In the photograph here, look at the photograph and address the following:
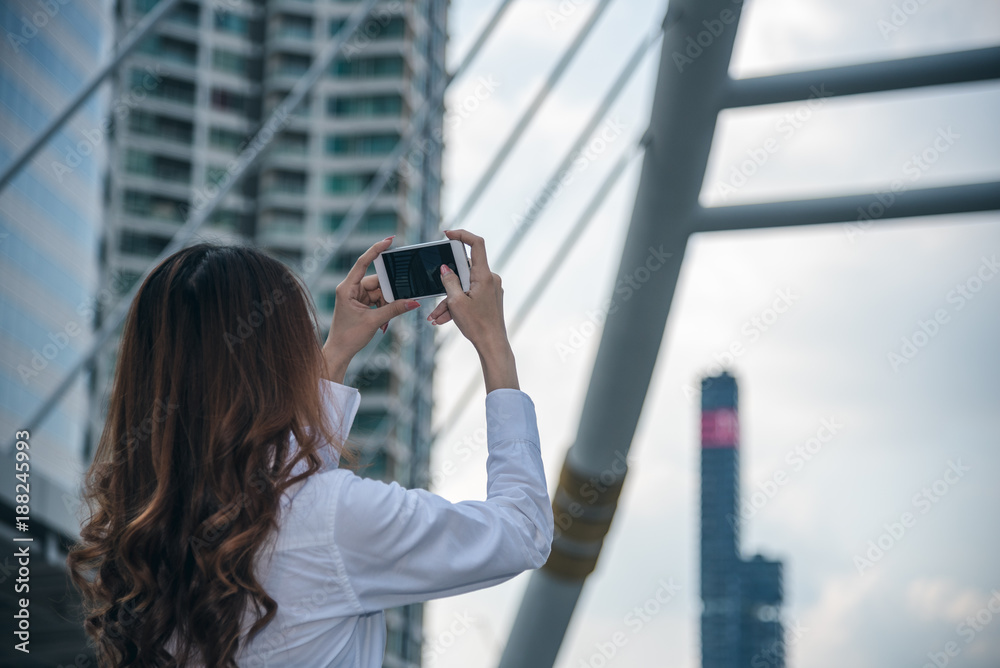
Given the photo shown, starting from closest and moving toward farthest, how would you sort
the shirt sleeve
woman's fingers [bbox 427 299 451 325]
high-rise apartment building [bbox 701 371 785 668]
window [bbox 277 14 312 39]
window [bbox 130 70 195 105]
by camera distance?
the shirt sleeve < woman's fingers [bbox 427 299 451 325] < window [bbox 130 70 195 105] < window [bbox 277 14 312 39] < high-rise apartment building [bbox 701 371 785 668]

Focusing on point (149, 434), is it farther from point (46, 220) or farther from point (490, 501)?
point (46, 220)

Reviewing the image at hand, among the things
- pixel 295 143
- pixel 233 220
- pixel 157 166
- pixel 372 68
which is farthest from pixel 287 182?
pixel 372 68

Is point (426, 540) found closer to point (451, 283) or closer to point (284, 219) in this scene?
point (451, 283)

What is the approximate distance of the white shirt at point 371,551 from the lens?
1.07 meters

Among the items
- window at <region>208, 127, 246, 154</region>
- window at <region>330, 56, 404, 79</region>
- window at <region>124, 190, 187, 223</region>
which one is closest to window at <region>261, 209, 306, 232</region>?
window at <region>208, 127, 246, 154</region>

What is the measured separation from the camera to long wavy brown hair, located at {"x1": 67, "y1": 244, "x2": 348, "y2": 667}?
1.08 m

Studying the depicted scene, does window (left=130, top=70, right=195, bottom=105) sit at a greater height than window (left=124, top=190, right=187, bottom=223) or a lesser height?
greater

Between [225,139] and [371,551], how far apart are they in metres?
51.5

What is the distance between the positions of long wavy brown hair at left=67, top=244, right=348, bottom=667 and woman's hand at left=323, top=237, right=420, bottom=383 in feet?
0.66

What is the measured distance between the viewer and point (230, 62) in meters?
51.8

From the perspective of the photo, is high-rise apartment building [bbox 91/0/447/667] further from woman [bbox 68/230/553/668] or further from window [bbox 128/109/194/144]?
woman [bbox 68/230/553/668]

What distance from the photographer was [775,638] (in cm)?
7925

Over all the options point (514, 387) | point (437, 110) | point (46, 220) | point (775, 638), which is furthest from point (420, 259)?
point (775, 638)

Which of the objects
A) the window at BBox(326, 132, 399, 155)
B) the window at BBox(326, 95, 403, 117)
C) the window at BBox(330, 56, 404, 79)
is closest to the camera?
the window at BBox(326, 95, 403, 117)
